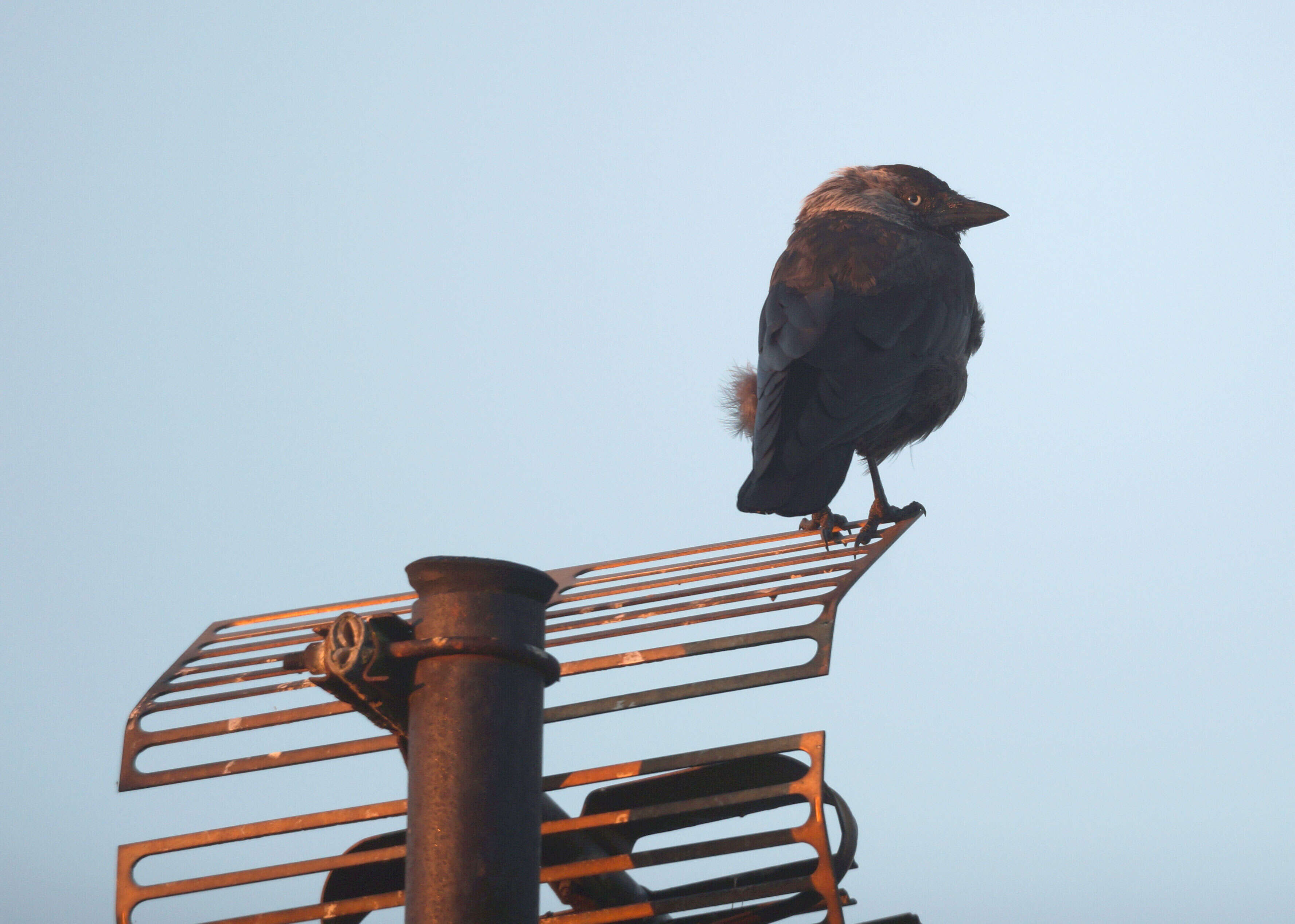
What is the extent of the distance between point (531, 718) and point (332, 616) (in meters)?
1.03

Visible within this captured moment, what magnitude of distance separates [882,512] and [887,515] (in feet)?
0.15

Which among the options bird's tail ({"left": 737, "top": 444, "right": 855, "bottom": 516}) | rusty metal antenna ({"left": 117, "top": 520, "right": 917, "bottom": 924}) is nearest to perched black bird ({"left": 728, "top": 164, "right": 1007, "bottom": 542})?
bird's tail ({"left": 737, "top": 444, "right": 855, "bottom": 516})

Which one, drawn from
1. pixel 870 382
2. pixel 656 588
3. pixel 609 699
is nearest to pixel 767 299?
pixel 870 382

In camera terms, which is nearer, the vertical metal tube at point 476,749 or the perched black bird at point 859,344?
the vertical metal tube at point 476,749

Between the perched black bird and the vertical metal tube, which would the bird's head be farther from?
the vertical metal tube

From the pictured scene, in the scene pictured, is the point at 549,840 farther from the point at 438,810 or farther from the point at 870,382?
the point at 870,382

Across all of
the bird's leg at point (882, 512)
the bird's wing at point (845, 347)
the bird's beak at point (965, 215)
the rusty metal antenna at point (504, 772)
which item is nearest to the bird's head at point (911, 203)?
the bird's beak at point (965, 215)

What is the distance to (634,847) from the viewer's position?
2.01 meters

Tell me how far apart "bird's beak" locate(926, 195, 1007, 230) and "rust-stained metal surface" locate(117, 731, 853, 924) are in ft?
15.3

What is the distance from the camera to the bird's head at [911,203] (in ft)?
20.3

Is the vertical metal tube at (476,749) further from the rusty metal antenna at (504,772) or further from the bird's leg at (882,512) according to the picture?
the bird's leg at (882,512)

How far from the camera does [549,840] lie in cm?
196

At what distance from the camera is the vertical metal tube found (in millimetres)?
1555

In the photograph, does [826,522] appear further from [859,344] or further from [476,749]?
[476,749]
